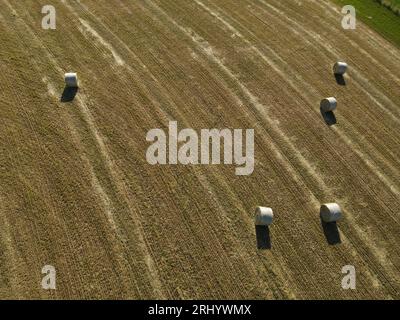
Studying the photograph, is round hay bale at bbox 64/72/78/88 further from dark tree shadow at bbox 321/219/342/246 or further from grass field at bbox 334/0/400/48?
grass field at bbox 334/0/400/48

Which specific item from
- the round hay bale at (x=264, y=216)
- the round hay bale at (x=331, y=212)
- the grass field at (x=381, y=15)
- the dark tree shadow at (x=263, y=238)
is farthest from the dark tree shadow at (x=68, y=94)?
the grass field at (x=381, y=15)

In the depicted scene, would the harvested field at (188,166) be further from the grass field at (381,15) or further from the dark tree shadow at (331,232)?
the grass field at (381,15)

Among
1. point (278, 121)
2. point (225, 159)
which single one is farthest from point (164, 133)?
point (278, 121)

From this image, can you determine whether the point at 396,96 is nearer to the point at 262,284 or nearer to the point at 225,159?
the point at 225,159

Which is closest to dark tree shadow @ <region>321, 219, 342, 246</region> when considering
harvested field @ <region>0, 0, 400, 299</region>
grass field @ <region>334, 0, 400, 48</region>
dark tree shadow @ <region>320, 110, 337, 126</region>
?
harvested field @ <region>0, 0, 400, 299</region>

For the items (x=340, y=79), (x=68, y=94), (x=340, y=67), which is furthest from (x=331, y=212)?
(x=68, y=94)

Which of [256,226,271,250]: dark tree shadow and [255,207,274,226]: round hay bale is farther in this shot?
[255,207,274,226]: round hay bale

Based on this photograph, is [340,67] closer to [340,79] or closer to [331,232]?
[340,79]
